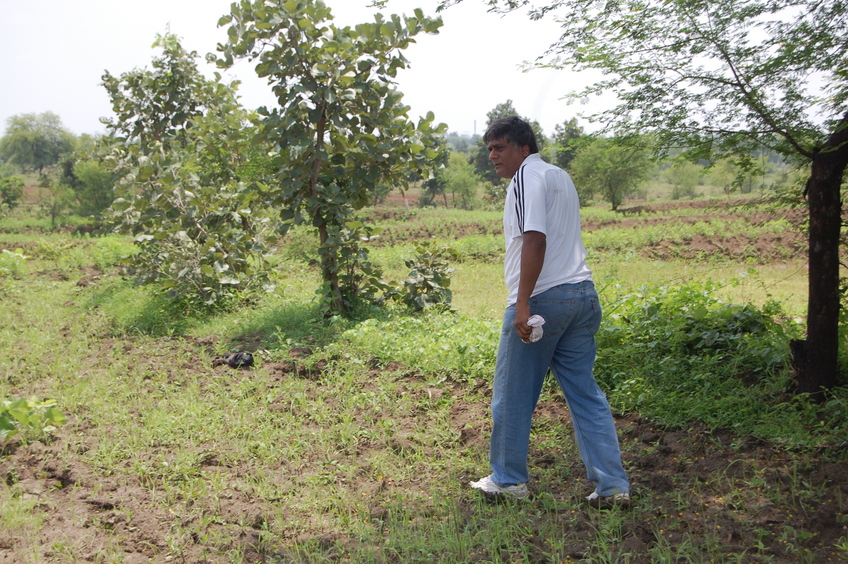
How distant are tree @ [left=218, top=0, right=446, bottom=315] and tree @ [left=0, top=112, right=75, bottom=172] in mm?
54643

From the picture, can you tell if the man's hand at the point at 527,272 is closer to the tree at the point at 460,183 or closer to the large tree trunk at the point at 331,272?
the large tree trunk at the point at 331,272

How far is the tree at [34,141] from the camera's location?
53.6 meters

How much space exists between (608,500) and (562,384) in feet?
2.05

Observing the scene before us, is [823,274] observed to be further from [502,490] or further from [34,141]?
[34,141]

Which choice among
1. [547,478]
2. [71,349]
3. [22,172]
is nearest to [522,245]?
[547,478]

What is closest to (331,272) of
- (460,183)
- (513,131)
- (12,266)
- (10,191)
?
(513,131)

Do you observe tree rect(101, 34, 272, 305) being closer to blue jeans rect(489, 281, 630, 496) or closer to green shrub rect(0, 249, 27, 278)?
green shrub rect(0, 249, 27, 278)

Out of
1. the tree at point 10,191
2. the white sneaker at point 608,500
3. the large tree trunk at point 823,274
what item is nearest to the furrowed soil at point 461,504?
the white sneaker at point 608,500

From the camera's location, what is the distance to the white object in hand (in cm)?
315

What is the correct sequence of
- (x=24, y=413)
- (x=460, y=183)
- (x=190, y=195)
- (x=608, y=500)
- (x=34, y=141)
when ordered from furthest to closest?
(x=34, y=141) < (x=460, y=183) < (x=190, y=195) < (x=24, y=413) < (x=608, y=500)

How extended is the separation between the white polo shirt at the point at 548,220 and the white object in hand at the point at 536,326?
0.52 feet

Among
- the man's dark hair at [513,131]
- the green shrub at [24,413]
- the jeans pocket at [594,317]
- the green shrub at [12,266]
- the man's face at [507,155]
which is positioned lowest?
the green shrub at [24,413]

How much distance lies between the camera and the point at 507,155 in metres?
3.39

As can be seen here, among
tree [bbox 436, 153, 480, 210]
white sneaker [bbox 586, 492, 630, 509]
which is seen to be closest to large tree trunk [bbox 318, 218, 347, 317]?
white sneaker [bbox 586, 492, 630, 509]
